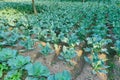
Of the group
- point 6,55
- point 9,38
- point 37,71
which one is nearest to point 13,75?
point 37,71

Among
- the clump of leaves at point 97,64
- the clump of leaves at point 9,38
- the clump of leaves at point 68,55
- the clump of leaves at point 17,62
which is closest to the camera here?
the clump of leaves at point 17,62

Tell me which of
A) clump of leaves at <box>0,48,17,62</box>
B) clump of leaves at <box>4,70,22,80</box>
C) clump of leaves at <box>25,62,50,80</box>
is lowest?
clump of leaves at <box>4,70,22,80</box>

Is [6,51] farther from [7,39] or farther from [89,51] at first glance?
[89,51]

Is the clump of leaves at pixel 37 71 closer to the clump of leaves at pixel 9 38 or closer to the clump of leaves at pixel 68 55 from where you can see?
the clump of leaves at pixel 68 55

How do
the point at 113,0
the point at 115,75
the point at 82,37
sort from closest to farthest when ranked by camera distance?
1. the point at 115,75
2. the point at 82,37
3. the point at 113,0

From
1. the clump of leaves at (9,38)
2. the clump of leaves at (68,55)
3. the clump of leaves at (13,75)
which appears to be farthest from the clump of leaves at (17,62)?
the clump of leaves at (9,38)

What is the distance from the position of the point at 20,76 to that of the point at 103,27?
381 cm

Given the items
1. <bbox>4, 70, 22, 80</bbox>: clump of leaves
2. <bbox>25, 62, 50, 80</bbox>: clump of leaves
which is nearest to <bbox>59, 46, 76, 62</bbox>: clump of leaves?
<bbox>25, 62, 50, 80</bbox>: clump of leaves

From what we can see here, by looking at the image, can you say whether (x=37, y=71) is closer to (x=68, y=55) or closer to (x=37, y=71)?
(x=37, y=71)

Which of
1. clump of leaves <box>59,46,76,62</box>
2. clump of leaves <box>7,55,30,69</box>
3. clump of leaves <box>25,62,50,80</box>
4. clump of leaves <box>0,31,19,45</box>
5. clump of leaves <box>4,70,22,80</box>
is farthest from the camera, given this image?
clump of leaves <box>0,31,19,45</box>

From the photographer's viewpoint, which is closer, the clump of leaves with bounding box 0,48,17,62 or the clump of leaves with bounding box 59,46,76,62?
the clump of leaves with bounding box 0,48,17,62

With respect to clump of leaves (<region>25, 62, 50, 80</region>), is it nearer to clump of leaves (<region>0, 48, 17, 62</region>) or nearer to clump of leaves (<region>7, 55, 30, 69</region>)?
clump of leaves (<region>7, 55, 30, 69</region>)

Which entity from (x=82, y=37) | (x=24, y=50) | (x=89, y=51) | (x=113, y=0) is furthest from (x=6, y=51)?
(x=113, y=0)

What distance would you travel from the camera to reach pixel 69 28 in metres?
8.18
